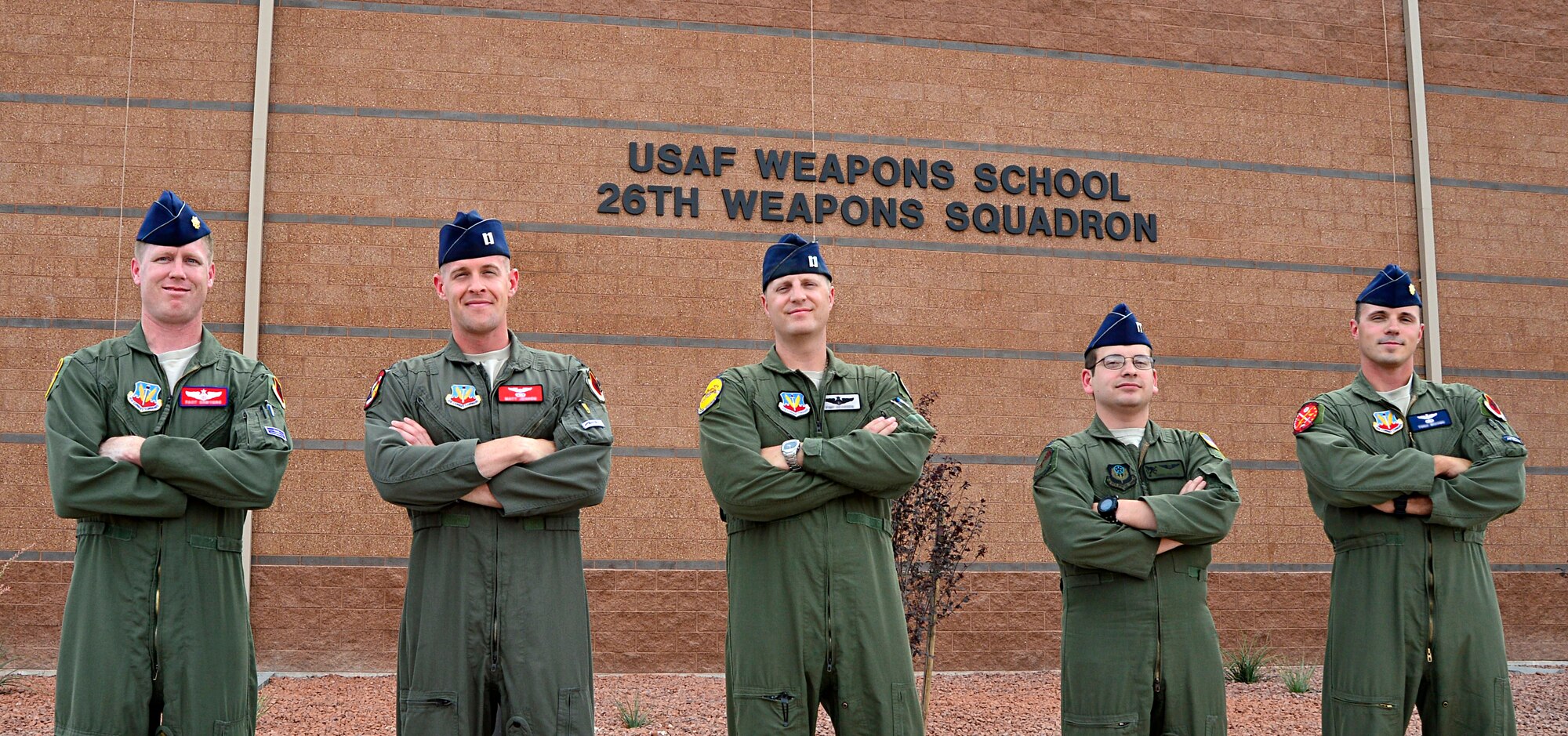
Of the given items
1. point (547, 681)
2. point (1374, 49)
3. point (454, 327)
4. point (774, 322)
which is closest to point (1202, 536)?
point (774, 322)

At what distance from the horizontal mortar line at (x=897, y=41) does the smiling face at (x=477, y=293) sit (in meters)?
6.64

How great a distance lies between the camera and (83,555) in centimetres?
432

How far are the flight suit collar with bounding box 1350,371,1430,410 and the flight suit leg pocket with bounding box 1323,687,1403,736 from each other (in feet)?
4.28

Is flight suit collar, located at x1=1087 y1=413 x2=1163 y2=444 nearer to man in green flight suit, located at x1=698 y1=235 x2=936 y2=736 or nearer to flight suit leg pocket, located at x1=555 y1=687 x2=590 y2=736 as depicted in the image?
man in green flight suit, located at x1=698 y1=235 x2=936 y2=736

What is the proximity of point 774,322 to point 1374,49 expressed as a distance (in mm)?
9641

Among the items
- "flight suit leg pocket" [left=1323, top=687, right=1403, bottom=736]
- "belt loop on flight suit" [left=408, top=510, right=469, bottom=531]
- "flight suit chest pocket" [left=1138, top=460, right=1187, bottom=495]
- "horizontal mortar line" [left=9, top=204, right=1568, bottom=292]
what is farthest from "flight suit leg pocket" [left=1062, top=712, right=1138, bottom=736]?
"horizontal mortar line" [left=9, top=204, right=1568, bottom=292]

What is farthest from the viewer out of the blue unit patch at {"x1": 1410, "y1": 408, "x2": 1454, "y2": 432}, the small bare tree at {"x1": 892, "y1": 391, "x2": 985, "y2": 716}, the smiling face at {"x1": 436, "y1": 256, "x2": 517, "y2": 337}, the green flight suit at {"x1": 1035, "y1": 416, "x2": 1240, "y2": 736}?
the small bare tree at {"x1": 892, "y1": 391, "x2": 985, "y2": 716}

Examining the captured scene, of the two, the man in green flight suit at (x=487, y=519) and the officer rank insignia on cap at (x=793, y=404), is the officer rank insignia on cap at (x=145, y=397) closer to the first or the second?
the man in green flight suit at (x=487, y=519)

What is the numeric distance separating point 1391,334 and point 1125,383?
132cm

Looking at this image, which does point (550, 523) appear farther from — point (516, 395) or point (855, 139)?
point (855, 139)

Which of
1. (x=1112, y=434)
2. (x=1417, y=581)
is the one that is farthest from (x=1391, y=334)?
(x=1112, y=434)

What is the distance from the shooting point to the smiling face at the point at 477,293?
4633 millimetres

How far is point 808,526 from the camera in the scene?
461cm

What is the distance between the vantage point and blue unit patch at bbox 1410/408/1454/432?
543cm
